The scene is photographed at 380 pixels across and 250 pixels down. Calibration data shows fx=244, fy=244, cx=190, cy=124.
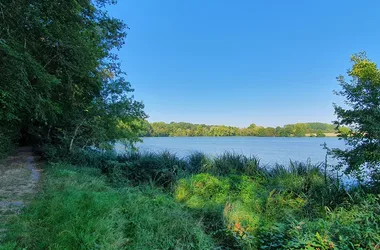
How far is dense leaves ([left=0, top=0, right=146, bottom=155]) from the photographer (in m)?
4.53

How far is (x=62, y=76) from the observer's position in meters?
6.69

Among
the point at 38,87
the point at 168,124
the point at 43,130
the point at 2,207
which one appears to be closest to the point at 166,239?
the point at 2,207

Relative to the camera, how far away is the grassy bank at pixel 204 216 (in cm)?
247

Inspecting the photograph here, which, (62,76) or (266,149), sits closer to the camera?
(62,76)

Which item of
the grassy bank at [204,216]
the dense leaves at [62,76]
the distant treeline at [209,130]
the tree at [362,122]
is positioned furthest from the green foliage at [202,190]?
the distant treeline at [209,130]

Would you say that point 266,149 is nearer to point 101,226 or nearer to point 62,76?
point 62,76

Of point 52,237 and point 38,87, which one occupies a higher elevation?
point 38,87

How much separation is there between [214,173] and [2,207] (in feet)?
16.9

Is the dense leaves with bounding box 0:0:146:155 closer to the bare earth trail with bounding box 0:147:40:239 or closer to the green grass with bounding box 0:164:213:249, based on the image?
the bare earth trail with bounding box 0:147:40:239

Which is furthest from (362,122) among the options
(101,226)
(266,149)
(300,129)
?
(300,129)

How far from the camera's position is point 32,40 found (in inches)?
217

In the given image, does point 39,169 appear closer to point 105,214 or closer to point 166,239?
point 105,214

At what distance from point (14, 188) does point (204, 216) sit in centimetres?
387

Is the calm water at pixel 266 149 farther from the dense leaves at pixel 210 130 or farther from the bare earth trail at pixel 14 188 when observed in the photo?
the bare earth trail at pixel 14 188
